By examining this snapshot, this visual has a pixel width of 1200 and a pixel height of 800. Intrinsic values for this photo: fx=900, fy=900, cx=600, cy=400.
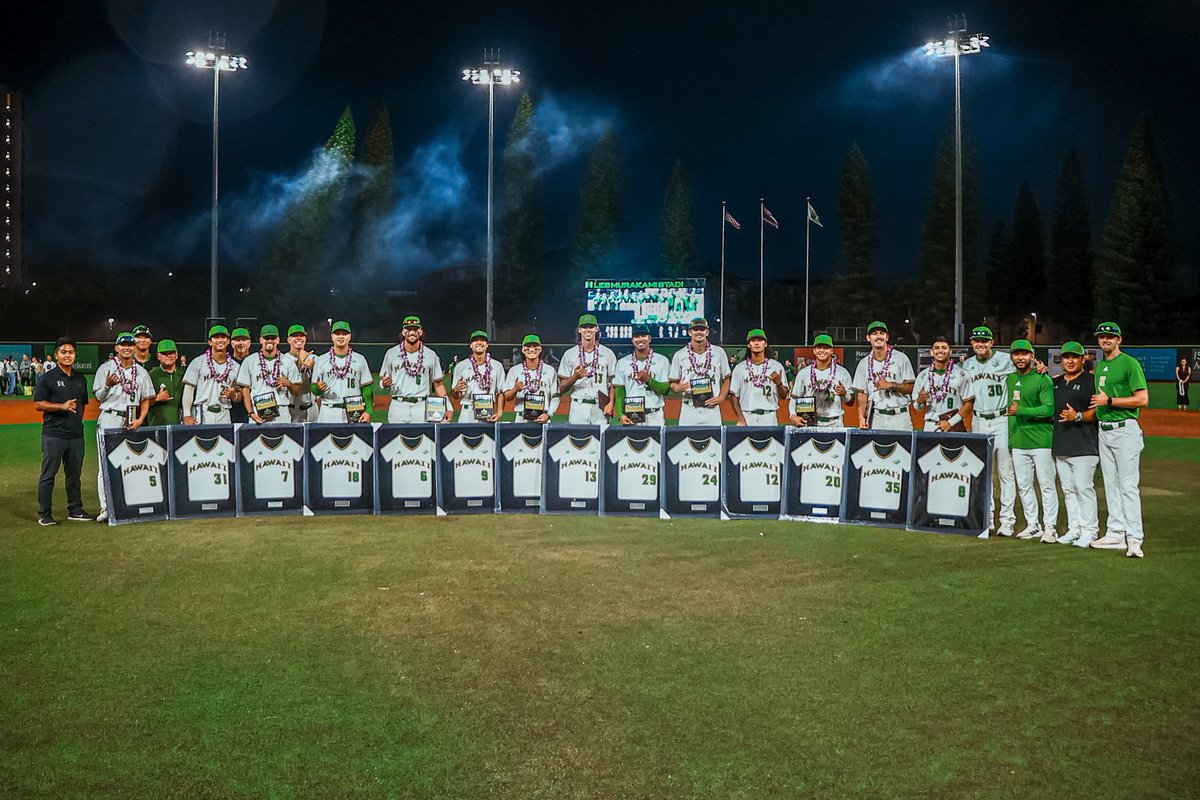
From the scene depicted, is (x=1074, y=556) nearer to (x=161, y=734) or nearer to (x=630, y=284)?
(x=161, y=734)

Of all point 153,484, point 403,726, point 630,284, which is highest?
point 630,284

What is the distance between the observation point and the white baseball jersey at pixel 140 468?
10000 millimetres

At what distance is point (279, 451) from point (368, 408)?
2.11 metres

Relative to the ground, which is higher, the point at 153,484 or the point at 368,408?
the point at 368,408

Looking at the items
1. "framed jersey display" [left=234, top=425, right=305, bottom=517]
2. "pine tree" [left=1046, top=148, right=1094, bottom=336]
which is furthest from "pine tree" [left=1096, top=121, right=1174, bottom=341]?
"framed jersey display" [left=234, top=425, right=305, bottom=517]

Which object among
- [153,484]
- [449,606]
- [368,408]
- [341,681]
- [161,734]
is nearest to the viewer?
[161,734]

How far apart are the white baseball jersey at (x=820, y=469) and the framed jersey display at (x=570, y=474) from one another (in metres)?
2.33

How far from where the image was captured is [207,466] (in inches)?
404

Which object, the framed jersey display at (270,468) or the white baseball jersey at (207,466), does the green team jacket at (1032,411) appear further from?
the white baseball jersey at (207,466)

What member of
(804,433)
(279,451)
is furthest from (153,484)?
(804,433)

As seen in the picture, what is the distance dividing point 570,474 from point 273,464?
3441 millimetres

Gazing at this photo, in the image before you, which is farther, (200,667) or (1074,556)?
(1074,556)

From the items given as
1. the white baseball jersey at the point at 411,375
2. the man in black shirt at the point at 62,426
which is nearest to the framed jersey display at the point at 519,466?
the white baseball jersey at the point at 411,375

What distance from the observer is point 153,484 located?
10.1 meters
